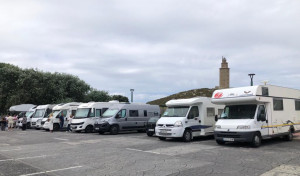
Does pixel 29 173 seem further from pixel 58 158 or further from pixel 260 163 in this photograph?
pixel 260 163

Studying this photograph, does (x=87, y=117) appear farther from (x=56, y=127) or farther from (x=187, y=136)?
(x=187, y=136)

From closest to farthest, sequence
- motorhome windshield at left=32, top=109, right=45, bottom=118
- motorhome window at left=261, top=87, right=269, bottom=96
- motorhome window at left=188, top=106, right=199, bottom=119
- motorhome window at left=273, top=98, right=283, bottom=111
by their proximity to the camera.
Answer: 1. motorhome window at left=261, top=87, right=269, bottom=96
2. motorhome window at left=273, top=98, right=283, bottom=111
3. motorhome window at left=188, top=106, right=199, bottom=119
4. motorhome windshield at left=32, top=109, right=45, bottom=118

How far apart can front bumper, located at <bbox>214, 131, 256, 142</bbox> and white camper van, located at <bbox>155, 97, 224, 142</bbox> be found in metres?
2.33

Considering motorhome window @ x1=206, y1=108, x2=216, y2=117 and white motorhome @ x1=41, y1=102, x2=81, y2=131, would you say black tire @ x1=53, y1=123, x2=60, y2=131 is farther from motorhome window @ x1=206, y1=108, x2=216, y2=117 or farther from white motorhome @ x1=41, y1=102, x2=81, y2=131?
motorhome window @ x1=206, y1=108, x2=216, y2=117

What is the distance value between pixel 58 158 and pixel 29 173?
2.41 m

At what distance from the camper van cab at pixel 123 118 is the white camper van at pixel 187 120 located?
5.16 metres

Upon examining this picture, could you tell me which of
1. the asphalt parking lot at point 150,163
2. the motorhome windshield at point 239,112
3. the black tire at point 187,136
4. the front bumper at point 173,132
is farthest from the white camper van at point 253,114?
the front bumper at point 173,132

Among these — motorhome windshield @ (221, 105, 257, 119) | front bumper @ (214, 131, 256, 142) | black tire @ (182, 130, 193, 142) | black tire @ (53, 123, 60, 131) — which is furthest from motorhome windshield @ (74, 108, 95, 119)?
front bumper @ (214, 131, 256, 142)

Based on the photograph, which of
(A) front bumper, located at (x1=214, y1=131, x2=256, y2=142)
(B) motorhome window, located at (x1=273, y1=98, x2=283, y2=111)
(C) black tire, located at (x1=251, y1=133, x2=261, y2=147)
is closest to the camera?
(A) front bumper, located at (x1=214, y1=131, x2=256, y2=142)

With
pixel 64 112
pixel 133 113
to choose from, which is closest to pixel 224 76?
pixel 133 113

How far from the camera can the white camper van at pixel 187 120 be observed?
588 inches

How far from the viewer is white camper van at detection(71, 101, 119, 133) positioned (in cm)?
2238

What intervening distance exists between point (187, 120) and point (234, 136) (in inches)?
131

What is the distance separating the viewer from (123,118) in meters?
20.8
